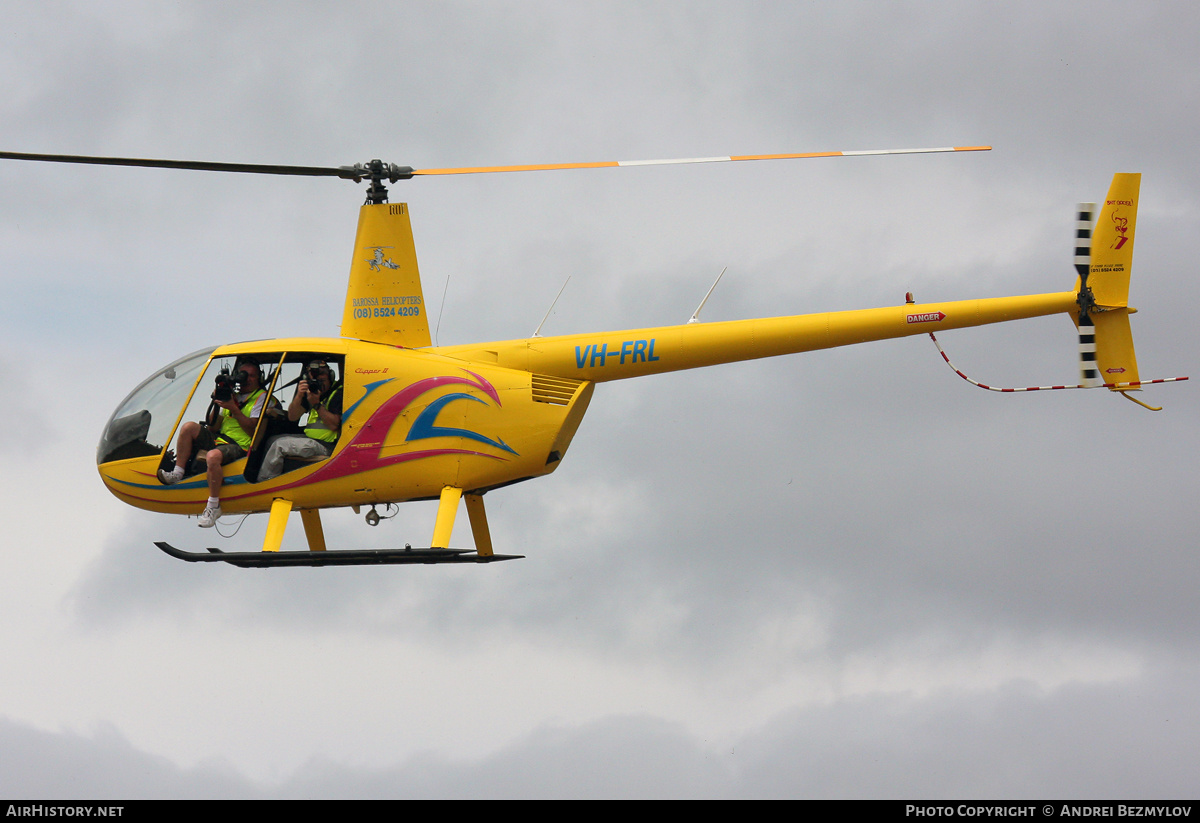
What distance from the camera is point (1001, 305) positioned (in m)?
20.3

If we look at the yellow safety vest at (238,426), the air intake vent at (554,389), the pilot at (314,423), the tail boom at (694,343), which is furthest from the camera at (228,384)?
the air intake vent at (554,389)

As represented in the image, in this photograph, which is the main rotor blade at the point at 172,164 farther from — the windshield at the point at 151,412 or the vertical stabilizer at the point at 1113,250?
the vertical stabilizer at the point at 1113,250

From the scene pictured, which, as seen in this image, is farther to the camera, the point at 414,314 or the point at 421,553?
the point at 414,314

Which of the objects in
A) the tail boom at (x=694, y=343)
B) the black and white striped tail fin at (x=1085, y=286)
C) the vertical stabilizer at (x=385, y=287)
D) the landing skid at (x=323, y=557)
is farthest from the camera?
the black and white striped tail fin at (x=1085, y=286)

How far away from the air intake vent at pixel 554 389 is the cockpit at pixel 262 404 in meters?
2.89

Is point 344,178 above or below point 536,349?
above

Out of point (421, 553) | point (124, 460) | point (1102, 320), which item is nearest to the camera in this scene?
point (421, 553)

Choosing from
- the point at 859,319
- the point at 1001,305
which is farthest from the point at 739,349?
the point at 1001,305

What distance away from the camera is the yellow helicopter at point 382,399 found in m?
19.1

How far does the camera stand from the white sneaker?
63.3ft

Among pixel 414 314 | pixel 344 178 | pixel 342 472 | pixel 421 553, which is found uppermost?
pixel 344 178

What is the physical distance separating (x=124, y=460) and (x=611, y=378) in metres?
7.43

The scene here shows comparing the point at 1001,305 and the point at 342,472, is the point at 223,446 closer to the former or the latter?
the point at 342,472

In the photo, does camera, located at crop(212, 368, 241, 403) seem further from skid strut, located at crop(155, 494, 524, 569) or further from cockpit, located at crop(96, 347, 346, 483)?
skid strut, located at crop(155, 494, 524, 569)
